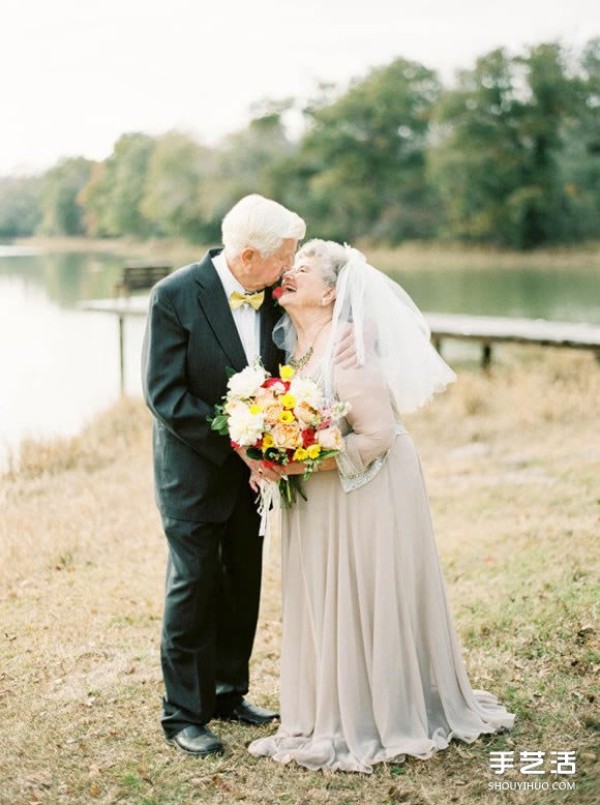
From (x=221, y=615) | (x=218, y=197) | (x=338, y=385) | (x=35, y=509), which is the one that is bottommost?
(x=35, y=509)

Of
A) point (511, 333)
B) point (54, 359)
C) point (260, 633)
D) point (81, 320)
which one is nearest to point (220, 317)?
point (260, 633)

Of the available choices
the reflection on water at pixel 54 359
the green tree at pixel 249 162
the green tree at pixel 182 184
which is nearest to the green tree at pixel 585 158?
the green tree at pixel 249 162

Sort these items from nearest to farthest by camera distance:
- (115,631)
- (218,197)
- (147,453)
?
(115,631) < (147,453) < (218,197)

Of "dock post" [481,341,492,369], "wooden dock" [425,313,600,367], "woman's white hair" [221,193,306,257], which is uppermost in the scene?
"woman's white hair" [221,193,306,257]

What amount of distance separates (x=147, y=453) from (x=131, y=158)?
177 ft

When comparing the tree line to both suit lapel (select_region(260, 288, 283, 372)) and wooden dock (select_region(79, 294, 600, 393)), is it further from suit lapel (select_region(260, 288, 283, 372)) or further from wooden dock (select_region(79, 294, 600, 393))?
suit lapel (select_region(260, 288, 283, 372))

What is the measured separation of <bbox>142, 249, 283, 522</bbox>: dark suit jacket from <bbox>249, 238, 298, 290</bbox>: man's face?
0.40ft

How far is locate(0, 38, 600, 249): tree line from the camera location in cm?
4322

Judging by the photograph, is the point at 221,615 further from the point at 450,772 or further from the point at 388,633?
the point at 450,772

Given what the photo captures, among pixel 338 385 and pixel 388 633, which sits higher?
pixel 338 385

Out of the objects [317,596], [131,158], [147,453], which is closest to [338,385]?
[317,596]

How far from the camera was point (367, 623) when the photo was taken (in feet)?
12.0

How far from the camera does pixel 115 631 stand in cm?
520

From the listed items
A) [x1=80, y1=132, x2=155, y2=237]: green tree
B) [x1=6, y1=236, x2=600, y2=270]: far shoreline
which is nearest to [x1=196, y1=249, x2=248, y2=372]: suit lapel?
[x1=6, y1=236, x2=600, y2=270]: far shoreline
